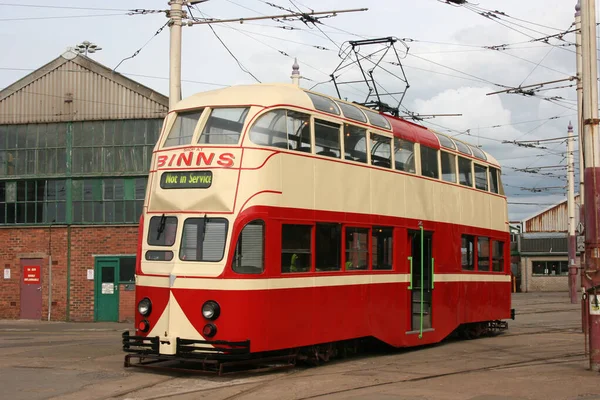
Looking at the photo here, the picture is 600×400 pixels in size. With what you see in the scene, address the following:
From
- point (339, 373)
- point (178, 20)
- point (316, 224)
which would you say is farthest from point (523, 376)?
point (178, 20)

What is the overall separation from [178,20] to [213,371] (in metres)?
8.75

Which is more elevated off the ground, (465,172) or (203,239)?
(465,172)

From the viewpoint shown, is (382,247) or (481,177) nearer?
(382,247)

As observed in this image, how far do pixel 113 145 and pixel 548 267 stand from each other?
3929 centimetres

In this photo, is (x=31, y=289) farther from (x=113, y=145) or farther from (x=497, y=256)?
(x=497, y=256)

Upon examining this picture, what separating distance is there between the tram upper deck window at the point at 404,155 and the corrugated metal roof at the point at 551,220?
2036 inches

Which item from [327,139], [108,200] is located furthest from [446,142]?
[108,200]

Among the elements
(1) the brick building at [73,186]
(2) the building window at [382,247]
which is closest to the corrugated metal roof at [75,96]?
(1) the brick building at [73,186]

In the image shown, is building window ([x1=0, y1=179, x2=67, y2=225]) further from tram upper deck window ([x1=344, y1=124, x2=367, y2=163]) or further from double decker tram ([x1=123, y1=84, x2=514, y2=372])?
tram upper deck window ([x1=344, y1=124, x2=367, y2=163])

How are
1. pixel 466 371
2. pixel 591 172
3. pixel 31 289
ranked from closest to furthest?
pixel 591 172 → pixel 466 371 → pixel 31 289

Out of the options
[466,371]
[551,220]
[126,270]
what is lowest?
[466,371]

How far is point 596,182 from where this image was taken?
43.2ft

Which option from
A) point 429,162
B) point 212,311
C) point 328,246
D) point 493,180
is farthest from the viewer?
point 493,180

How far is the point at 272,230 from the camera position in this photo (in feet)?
41.2
